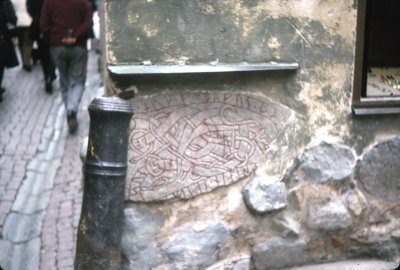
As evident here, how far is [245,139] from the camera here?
3.63 metres

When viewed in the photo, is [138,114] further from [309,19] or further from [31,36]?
[31,36]

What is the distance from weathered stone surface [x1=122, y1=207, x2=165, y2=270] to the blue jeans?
394 cm

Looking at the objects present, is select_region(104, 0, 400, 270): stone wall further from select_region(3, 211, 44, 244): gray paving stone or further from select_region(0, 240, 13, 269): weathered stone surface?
select_region(3, 211, 44, 244): gray paving stone

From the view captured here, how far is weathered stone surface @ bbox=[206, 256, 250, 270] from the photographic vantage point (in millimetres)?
3686

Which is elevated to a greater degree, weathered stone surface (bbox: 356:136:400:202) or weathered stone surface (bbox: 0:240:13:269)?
weathered stone surface (bbox: 356:136:400:202)

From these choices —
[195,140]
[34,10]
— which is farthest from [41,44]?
[195,140]

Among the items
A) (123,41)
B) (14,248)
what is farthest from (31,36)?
(123,41)

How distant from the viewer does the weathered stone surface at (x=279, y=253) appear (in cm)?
377

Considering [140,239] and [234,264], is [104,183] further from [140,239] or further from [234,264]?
[234,264]

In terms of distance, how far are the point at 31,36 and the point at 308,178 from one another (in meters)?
6.69

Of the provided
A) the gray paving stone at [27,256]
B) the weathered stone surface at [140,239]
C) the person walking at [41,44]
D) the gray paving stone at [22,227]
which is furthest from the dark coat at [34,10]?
the weathered stone surface at [140,239]

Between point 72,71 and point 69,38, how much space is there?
486 mm

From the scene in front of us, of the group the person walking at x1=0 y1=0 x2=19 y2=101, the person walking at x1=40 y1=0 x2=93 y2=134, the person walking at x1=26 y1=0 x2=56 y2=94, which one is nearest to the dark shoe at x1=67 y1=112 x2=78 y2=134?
the person walking at x1=40 y1=0 x2=93 y2=134

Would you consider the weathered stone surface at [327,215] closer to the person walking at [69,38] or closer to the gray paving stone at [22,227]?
the gray paving stone at [22,227]
